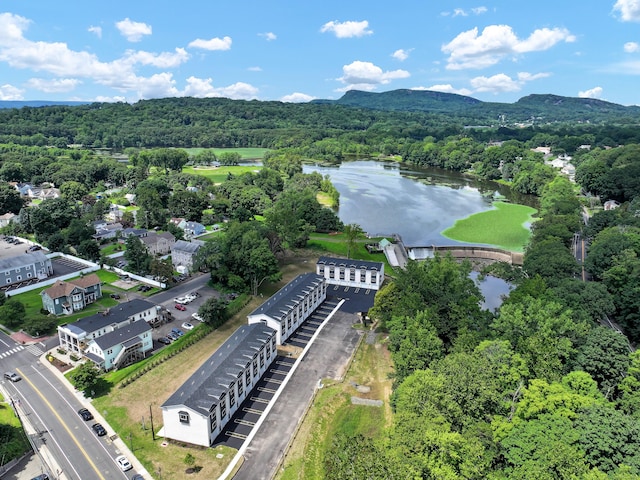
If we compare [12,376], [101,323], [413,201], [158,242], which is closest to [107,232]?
[158,242]

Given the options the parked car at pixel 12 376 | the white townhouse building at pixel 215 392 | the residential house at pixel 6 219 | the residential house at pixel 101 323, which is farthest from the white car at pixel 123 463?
the residential house at pixel 6 219

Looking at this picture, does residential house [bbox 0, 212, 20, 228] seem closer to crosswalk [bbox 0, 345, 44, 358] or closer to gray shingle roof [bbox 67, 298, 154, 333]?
crosswalk [bbox 0, 345, 44, 358]

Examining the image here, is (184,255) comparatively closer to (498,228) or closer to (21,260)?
(21,260)

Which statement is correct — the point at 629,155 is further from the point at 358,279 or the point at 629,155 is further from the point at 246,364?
the point at 246,364

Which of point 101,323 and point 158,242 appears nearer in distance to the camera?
point 101,323

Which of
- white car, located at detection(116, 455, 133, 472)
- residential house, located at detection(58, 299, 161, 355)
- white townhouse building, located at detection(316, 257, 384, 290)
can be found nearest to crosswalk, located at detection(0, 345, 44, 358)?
residential house, located at detection(58, 299, 161, 355)
